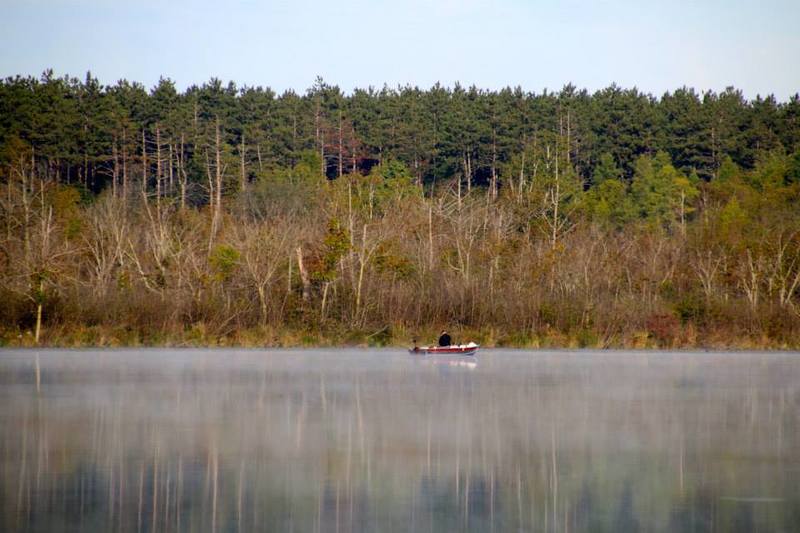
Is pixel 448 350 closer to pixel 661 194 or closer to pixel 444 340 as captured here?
pixel 444 340

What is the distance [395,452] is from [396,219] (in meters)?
42.5

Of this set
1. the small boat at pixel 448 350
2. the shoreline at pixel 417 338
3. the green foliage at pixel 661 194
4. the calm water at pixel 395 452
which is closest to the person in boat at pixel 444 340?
the small boat at pixel 448 350

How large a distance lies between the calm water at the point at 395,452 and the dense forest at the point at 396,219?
12049 millimetres

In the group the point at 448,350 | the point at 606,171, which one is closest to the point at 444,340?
the point at 448,350

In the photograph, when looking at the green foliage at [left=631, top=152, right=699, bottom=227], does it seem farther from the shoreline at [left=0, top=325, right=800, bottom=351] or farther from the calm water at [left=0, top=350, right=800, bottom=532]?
the calm water at [left=0, top=350, right=800, bottom=532]

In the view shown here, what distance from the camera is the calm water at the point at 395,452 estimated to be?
1014 cm

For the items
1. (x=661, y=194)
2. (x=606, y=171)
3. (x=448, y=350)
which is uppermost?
(x=606, y=171)

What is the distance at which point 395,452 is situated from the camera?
13.9 meters

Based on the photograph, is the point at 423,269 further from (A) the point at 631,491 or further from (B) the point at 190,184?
(B) the point at 190,184

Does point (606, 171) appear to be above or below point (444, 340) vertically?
above

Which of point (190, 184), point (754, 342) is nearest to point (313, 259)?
point (754, 342)

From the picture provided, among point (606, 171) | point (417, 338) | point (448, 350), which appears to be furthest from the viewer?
point (606, 171)

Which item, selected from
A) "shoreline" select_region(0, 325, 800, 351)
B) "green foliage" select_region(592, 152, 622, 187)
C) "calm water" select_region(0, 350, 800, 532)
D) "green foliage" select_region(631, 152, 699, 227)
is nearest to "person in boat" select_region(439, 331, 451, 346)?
"shoreline" select_region(0, 325, 800, 351)

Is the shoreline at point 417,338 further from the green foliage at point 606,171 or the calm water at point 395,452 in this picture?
the green foliage at point 606,171
